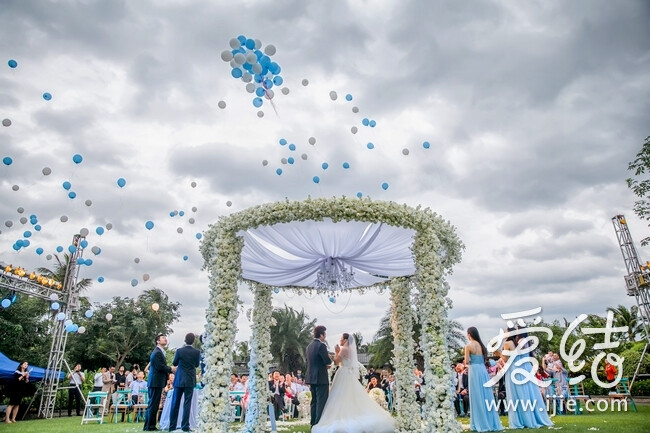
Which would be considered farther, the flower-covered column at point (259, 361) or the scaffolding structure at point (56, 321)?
the scaffolding structure at point (56, 321)

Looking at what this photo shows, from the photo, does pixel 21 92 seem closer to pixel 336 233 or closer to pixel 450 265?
pixel 336 233

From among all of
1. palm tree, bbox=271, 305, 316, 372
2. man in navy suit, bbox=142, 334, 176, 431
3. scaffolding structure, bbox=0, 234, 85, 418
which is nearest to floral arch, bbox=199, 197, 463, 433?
man in navy suit, bbox=142, 334, 176, 431

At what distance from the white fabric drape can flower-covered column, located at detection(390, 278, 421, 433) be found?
467 mm

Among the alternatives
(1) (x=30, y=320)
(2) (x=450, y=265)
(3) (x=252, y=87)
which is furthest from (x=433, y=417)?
(1) (x=30, y=320)

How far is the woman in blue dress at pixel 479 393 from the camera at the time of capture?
8250 mm

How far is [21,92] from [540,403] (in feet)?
38.0

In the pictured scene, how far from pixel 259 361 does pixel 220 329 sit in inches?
112

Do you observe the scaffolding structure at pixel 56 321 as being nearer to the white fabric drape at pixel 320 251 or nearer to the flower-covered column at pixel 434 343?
the white fabric drape at pixel 320 251

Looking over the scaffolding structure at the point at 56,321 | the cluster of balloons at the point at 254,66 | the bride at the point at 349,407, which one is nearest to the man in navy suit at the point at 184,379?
the bride at the point at 349,407

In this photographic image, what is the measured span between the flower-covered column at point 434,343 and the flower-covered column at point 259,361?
12.6ft

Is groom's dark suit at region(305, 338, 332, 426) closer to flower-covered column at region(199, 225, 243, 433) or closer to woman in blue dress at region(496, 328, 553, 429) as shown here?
flower-covered column at region(199, 225, 243, 433)

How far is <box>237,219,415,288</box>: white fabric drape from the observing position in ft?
26.4

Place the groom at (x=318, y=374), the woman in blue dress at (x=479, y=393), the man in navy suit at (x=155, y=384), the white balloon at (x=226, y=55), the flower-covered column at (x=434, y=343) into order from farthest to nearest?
the man in navy suit at (x=155, y=384) < the groom at (x=318, y=374) < the woman in blue dress at (x=479, y=393) < the white balloon at (x=226, y=55) < the flower-covered column at (x=434, y=343)

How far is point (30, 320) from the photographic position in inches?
974
